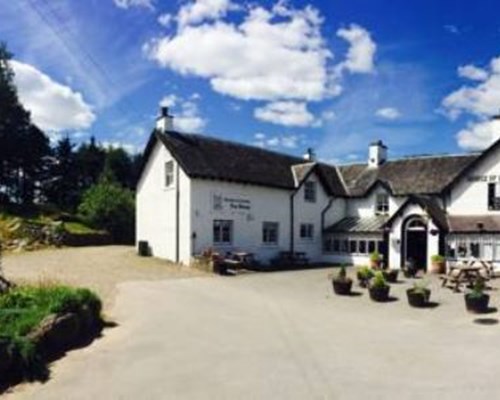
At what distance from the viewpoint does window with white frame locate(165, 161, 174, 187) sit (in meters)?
32.0

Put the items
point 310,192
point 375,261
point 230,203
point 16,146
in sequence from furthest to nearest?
1. point 16,146
2. point 310,192
3. point 230,203
4. point 375,261

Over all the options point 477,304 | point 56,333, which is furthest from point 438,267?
point 56,333

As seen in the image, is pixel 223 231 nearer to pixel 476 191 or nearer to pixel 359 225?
pixel 359 225

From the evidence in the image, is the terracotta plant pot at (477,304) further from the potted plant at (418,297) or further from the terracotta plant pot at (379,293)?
the terracotta plant pot at (379,293)

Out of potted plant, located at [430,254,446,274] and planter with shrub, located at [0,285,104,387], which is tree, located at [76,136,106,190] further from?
planter with shrub, located at [0,285,104,387]

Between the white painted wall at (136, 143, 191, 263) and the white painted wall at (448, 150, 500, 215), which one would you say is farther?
the white painted wall at (448, 150, 500, 215)

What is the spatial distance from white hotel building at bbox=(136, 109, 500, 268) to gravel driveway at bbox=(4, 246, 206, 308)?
2.08 metres

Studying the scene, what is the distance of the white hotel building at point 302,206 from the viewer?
31141mm

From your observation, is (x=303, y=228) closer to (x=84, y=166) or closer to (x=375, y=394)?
(x=375, y=394)

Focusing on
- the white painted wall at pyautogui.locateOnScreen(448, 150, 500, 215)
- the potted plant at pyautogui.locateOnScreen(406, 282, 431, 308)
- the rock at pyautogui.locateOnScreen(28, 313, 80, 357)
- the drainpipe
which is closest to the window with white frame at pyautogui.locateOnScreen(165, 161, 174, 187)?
Result: the drainpipe

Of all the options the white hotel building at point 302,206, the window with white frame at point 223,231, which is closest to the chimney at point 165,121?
the white hotel building at point 302,206

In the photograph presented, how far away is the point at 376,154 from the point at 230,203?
13.0 meters

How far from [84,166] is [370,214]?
3471cm

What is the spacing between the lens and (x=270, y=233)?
116 ft
